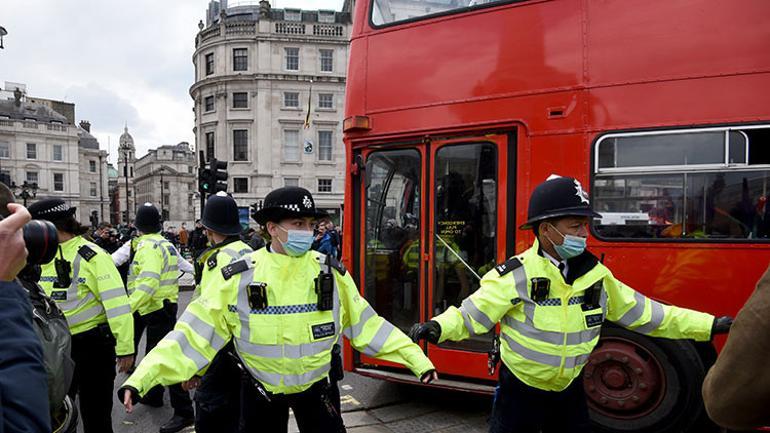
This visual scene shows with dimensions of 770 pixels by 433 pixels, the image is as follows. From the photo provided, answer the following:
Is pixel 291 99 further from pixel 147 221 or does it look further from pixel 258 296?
pixel 258 296

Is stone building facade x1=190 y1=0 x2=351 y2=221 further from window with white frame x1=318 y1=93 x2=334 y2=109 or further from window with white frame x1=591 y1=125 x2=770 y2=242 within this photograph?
window with white frame x1=591 y1=125 x2=770 y2=242

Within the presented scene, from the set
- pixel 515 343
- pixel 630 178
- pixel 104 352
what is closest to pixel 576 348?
pixel 515 343

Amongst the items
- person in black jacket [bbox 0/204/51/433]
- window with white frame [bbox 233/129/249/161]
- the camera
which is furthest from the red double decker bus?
window with white frame [bbox 233/129/249/161]

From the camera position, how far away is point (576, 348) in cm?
254

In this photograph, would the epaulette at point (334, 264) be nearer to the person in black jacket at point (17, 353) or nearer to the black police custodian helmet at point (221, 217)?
the person in black jacket at point (17, 353)

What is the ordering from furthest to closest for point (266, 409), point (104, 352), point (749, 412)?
point (104, 352) → point (266, 409) → point (749, 412)

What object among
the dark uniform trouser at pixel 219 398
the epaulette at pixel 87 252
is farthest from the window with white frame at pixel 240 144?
the dark uniform trouser at pixel 219 398

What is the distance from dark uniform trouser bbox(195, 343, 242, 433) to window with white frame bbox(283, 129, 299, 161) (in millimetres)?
34703

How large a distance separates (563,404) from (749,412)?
1662mm

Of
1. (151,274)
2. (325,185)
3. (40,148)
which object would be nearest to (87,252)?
(151,274)

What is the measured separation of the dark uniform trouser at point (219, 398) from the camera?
3.33 m

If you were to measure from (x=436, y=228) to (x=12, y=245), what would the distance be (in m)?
3.61

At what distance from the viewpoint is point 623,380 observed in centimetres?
372

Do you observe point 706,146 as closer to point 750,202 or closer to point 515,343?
point 750,202
